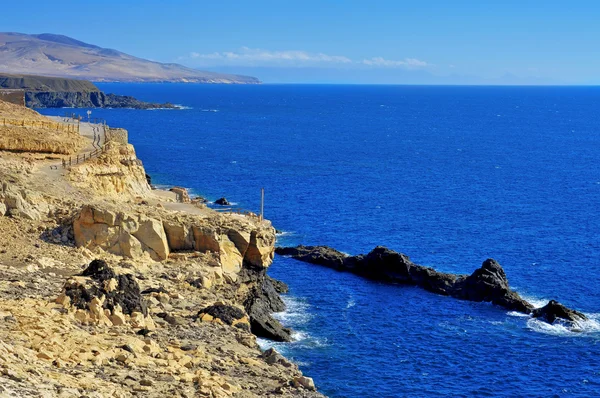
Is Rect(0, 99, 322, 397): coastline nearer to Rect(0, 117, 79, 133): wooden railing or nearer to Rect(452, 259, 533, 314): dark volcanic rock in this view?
Rect(0, 117, 79, 133): wooden railing

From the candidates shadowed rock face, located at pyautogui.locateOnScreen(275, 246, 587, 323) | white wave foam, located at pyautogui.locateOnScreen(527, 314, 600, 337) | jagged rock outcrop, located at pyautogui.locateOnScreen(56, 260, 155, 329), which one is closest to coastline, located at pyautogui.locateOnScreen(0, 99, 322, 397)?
jagged rock outcrop, located at pyautogui.locateOnScreen(56, 260, 155, 329)

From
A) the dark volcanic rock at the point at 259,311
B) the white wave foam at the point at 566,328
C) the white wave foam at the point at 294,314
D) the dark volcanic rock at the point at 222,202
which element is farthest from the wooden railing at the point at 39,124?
the white wave foam at the point at 566,328

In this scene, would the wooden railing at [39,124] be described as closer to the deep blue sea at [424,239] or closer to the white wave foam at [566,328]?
the deep blue sea at [424,239]

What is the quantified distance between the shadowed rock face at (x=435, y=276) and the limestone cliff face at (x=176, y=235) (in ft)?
56.4

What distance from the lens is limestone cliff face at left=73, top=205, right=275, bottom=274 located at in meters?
44.7

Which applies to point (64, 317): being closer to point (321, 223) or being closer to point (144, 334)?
point (144, 334)

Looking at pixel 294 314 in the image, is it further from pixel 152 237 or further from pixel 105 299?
pixel 105 299

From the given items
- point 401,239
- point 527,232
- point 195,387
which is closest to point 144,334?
point 195,387

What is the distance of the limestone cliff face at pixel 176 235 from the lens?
1758 inches

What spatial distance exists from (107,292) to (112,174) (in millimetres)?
22331

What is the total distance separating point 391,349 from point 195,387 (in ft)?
74.3

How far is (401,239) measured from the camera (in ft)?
258

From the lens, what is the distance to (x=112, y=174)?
5625cm

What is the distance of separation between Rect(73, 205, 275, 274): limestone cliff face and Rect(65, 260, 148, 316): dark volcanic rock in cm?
725
